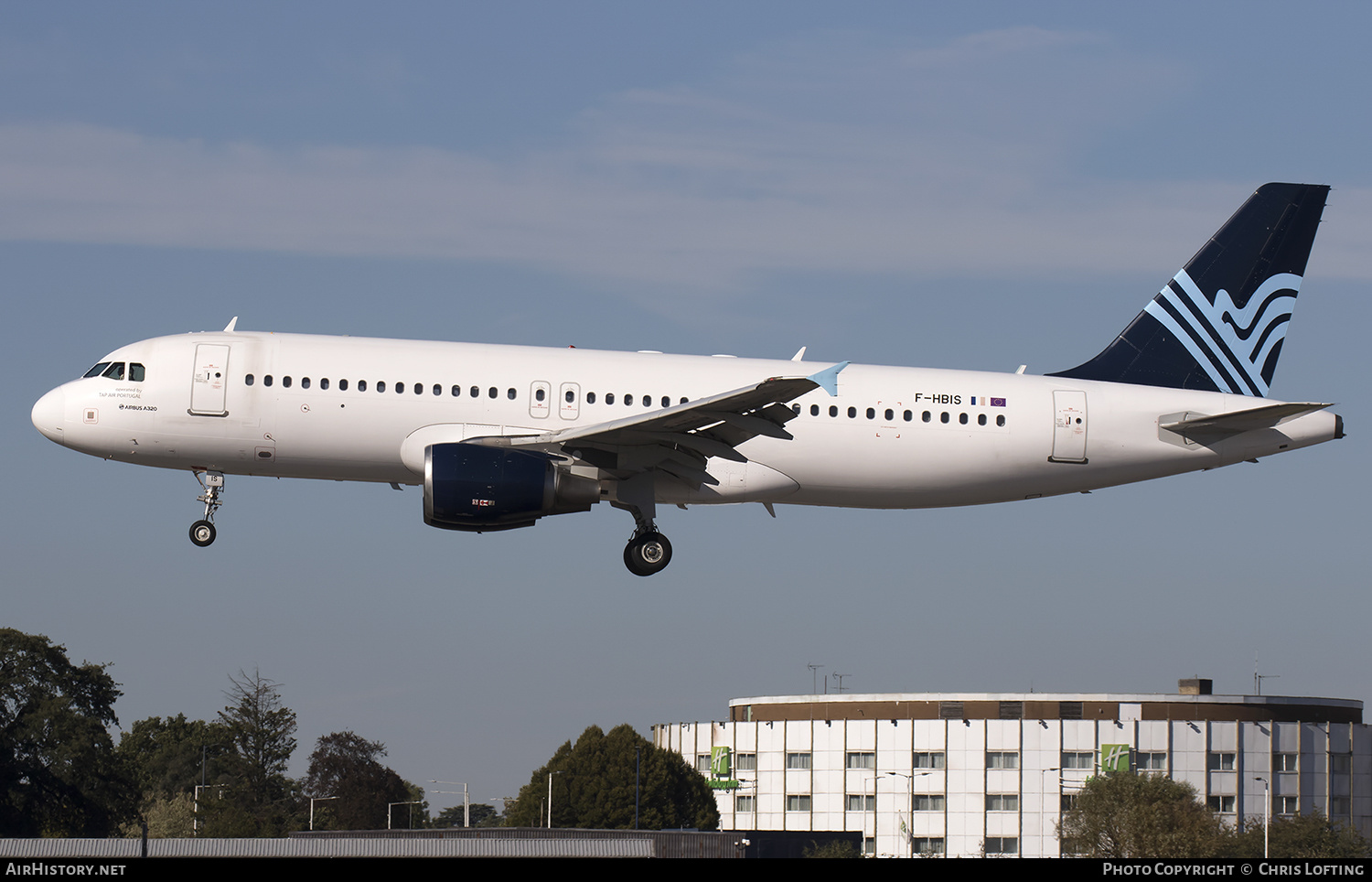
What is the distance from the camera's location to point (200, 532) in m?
32.4

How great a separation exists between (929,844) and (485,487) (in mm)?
72917

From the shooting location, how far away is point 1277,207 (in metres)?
38.2

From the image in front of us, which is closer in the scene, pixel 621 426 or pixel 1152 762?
pixel 621 426

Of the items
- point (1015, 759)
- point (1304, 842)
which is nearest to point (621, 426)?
point (1304, 842)

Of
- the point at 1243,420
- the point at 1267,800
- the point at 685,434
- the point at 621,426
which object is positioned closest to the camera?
the point at 621,426

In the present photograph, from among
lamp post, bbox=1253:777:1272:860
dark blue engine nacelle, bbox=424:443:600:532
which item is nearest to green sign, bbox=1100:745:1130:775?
lamp post, bbox=1253:777:1272:860

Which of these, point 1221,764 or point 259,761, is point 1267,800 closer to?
point 1221,764

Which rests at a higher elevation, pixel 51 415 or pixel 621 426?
pixel 51 415

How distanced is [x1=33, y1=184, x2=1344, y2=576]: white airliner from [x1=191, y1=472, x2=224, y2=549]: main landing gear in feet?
0.13

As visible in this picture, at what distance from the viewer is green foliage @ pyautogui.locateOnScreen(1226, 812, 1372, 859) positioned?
77438 millimetres

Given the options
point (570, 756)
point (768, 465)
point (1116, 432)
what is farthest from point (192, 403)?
point (570, 756)

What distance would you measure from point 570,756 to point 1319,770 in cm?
5153

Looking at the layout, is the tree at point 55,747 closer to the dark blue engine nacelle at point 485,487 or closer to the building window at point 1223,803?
the dark blue engine nacelle at point 485,487
